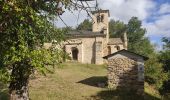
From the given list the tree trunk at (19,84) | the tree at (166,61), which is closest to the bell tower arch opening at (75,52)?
the tree at (166,61)

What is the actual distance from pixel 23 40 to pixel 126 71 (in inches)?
724

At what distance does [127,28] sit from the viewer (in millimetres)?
87562

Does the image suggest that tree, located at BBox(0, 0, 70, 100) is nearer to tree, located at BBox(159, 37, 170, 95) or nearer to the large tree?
tree, located at BBox(159, 37, 170, 95)

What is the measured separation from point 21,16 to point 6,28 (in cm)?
95

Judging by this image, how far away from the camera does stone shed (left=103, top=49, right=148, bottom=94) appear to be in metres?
27.1

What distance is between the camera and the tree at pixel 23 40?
32.2 ft

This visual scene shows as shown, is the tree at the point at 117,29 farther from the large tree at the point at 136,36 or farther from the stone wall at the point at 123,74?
the stone wall at the point at 123,74

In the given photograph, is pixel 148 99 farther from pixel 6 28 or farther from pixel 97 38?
pixel 97 38

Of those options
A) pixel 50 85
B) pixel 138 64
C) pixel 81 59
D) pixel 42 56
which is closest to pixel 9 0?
pixel 42 56

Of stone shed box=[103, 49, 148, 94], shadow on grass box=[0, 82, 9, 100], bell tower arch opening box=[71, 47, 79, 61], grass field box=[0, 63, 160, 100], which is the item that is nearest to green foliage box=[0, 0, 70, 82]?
shadow on grass box=[0, 82, 9, 100]

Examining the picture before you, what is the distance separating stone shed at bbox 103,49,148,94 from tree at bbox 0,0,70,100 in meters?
16.2

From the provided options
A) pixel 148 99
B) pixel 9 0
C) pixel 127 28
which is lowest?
pixel 148 99

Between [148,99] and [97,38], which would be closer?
[148,99]

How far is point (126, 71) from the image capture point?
90.8ft
